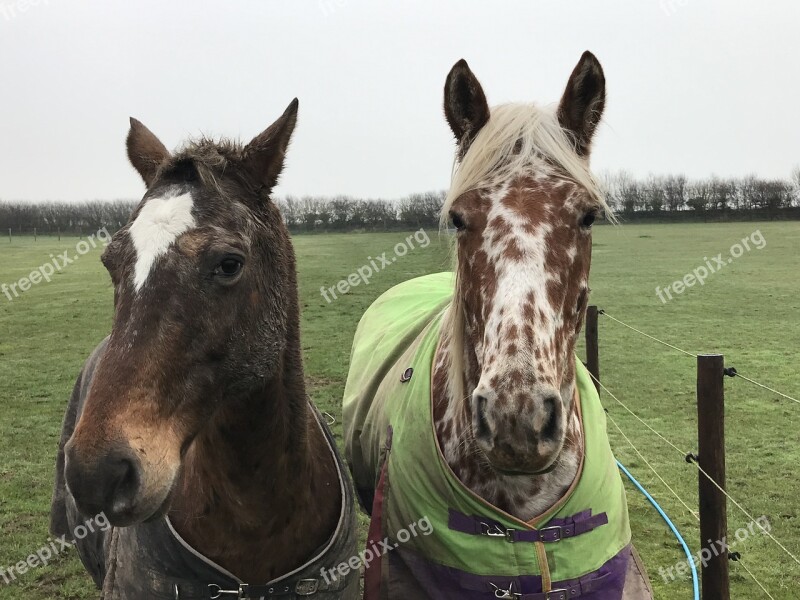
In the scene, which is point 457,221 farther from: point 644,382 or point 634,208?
point 634,208

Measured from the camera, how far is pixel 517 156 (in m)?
1.95

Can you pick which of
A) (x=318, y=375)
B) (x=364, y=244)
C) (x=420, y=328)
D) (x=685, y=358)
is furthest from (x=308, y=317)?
(x=364, y=244)

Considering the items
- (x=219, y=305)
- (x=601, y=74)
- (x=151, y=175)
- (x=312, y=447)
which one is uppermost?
(x=601, y=74)

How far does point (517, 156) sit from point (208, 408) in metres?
1.30

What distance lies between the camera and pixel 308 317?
14.2 m

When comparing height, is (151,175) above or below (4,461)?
above

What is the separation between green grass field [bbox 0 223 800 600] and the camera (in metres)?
4.23

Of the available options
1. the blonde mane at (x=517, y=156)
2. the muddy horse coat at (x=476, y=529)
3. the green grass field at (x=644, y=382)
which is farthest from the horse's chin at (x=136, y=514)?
the green grass field at (x=644, y=382)

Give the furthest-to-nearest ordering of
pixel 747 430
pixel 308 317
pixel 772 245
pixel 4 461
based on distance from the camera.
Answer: pixel 772 245
pixel 308 317
pixel 747 430
pixel 4 461

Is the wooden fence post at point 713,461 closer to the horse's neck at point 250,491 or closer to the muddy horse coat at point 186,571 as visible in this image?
the muddy horse coat at point 186,571

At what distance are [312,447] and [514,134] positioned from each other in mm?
1425

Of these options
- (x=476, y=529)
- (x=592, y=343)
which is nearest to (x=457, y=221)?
(x=476, y=529)

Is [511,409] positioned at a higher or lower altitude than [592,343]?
higher

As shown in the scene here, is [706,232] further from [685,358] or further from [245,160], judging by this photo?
[245,160]
